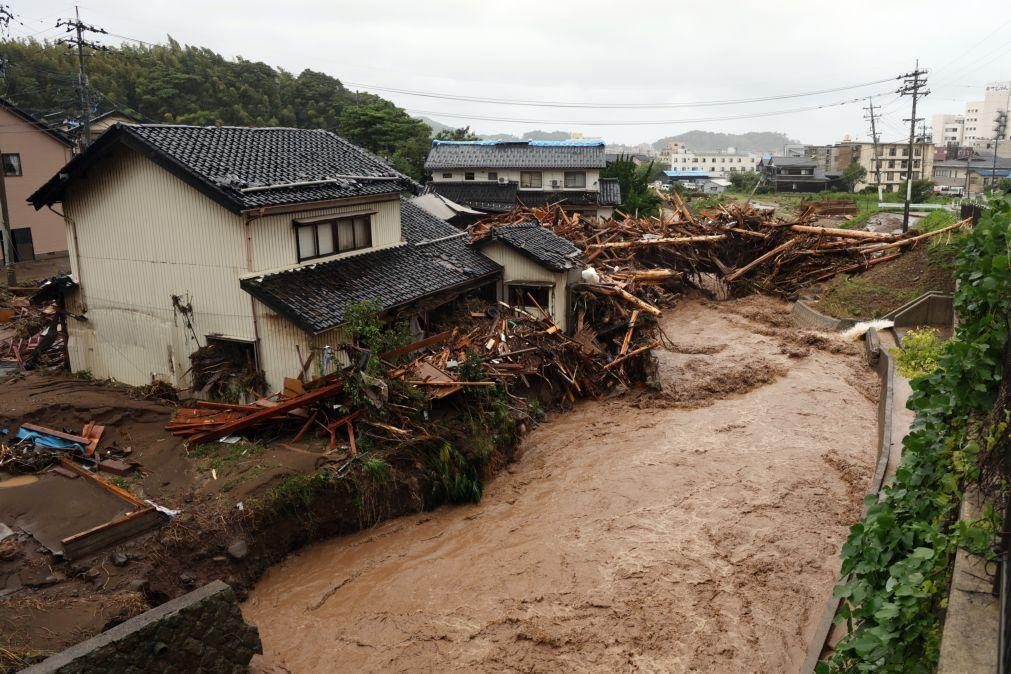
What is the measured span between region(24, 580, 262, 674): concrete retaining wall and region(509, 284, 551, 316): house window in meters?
12.3

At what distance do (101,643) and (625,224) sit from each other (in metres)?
27.3

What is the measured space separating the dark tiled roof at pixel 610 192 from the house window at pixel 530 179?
3679mm

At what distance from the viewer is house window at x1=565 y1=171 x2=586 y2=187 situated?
1515 inches

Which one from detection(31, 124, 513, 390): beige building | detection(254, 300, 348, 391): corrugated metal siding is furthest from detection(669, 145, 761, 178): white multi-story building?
detection(254, 300, 348, 391): corrugated metal siding

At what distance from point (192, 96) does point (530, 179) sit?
28453mm

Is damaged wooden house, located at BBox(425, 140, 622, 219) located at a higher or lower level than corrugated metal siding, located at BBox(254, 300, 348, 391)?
higher

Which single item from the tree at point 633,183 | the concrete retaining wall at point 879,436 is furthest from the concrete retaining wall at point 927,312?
the tree at point 633,183

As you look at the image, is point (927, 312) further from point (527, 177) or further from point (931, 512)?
point (527, 177)

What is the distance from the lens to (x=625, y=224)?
103 feet

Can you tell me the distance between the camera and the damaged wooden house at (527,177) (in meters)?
38.2

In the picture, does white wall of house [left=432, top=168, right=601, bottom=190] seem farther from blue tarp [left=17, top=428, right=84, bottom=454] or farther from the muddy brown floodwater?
blue tarp [left=17, top=428, right=84, bottom=454]

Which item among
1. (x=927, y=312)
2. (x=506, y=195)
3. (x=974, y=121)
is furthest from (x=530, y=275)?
(x=974, y=121)

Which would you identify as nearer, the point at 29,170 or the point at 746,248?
the point at 746,248

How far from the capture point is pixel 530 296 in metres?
19.3
